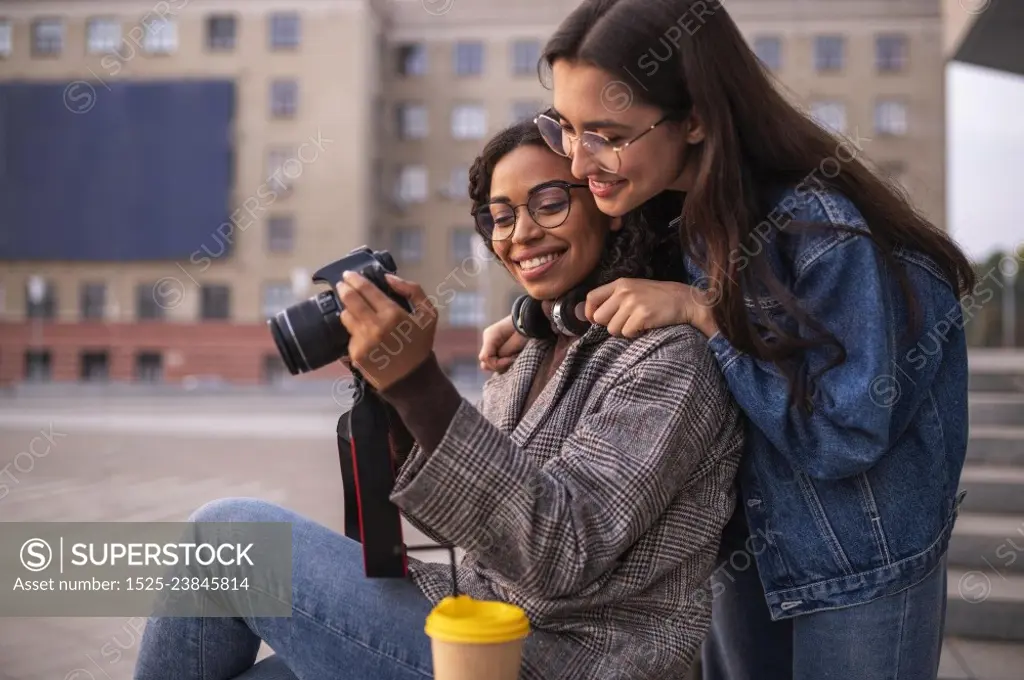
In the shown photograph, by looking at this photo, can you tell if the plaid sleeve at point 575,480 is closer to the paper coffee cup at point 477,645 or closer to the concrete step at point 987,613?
the paper coffee cup at point 477,645

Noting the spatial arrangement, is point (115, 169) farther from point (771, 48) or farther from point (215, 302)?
point (771, 48)

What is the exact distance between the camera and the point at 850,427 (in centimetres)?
160

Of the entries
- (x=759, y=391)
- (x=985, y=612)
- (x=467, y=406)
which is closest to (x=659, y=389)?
(x=759, y=391)

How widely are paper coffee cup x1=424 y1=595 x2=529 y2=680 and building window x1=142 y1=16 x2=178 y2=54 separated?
117 feet

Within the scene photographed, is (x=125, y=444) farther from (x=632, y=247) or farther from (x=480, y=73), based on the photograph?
(x=480, y=73)

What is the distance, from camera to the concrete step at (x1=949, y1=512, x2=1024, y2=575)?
414 cm

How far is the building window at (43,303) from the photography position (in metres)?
32.5

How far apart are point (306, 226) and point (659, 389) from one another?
31.4m

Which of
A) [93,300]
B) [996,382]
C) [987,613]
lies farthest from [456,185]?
[987,613]

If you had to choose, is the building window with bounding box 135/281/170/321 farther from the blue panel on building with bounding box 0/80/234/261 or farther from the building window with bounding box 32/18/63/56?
the building window with bounding box 32/18/63/56

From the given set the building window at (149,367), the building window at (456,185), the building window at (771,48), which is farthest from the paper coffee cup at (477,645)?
the building window at (771,48)

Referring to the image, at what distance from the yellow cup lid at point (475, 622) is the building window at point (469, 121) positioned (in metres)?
33.7

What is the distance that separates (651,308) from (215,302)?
32103 millimetres

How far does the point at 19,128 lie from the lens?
111 feet
